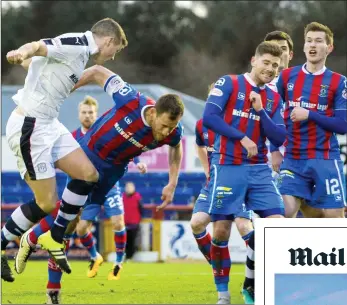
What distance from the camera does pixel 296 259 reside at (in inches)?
205

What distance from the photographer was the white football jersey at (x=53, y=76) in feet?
24.6

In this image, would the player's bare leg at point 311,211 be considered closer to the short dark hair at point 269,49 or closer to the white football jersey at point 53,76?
the short dark hair at point 269,49

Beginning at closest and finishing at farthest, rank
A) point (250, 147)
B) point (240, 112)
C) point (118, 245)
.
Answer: point (250, 147) < point (240, 112) < point (118, 245)

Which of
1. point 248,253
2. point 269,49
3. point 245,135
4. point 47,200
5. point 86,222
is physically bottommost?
point 248,253

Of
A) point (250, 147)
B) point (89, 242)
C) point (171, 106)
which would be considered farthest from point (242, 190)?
point (89, 242)

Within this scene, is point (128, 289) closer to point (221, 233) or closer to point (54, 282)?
point (54, 282)

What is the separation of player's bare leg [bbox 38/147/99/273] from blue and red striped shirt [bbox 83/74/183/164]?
1.38 feet

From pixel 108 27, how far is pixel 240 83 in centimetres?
111

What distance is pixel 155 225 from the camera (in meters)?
17.3

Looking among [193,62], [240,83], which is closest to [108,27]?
[240,83]

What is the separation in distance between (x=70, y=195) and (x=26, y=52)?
57.6 inches

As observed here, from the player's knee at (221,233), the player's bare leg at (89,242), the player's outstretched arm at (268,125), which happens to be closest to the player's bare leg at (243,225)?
the player's knee at (221,233)

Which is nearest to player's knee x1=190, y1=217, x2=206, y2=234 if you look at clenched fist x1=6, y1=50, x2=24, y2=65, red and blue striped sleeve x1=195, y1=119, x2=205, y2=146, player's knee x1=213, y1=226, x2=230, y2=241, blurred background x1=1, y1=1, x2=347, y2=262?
player's knee x1=213, y1=226, x2=230, y2=241

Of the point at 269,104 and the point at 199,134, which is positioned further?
the point at 199,134
